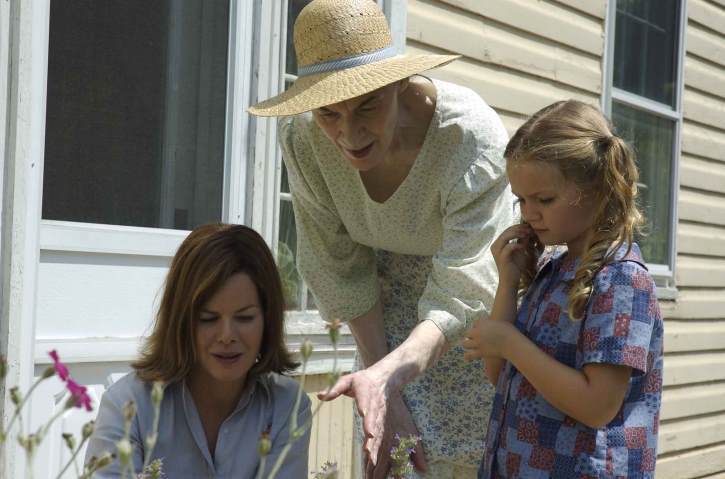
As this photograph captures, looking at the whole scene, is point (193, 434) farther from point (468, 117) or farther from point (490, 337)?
point (468, 117)

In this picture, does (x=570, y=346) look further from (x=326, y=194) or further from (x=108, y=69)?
(x=108, y=69)

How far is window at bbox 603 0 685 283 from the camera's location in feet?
20.7

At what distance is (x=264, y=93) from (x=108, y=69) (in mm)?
644

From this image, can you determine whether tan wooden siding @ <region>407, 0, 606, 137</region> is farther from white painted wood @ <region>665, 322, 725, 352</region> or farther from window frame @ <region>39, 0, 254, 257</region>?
white painted wood @ <region>665, 322, 725, 352</region>

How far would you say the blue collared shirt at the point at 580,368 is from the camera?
2.08 meters

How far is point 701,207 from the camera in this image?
6777 millimetres

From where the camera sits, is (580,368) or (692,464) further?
(692,464)

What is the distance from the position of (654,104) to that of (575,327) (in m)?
4.68

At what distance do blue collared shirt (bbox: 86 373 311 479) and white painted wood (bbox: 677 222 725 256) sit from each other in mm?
4791

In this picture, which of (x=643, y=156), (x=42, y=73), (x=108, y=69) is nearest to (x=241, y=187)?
(x=108, y=69)

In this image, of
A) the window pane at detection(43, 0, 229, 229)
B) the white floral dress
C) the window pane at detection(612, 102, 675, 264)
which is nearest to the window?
the window pane at detection(612, 102, 675, 264)

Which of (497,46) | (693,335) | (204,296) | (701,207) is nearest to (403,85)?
(204,296)

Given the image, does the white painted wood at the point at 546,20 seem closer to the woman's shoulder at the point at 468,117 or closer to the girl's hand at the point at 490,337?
the woman's shoulder at the point at 468,117

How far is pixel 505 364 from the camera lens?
231cm
